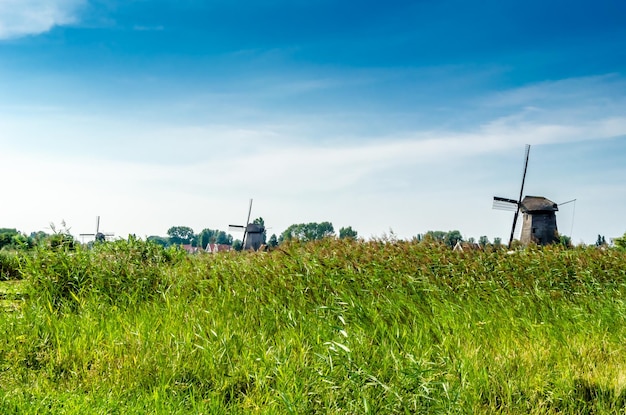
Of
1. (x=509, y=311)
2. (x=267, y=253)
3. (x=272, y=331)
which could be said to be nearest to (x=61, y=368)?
(x=272, y=331)

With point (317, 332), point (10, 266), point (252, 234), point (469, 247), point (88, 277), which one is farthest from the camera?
point (252, 234)

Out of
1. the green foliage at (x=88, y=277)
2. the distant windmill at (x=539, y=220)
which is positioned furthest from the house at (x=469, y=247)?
the distant windmill at (x=539, y=220)

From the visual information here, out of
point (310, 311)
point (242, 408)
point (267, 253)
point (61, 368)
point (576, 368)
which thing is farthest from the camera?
point (267, 253)

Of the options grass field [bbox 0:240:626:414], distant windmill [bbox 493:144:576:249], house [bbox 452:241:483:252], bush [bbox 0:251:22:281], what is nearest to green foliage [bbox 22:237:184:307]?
grass field [bbox 0:240:626:414]

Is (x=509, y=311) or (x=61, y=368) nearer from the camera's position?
(x=61, y=368)

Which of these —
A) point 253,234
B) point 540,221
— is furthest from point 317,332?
point 253,234

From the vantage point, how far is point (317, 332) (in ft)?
19.0

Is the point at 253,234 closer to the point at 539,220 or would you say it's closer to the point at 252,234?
the point at 252,234

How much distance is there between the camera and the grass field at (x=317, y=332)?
4.41 m

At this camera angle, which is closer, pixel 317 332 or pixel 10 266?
pixel 317 332

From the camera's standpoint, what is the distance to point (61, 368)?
18.1 ft

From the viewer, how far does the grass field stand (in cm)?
441

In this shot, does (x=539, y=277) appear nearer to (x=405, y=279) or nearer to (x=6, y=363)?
(x=405, y=279)

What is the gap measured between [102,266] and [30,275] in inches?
40.2
